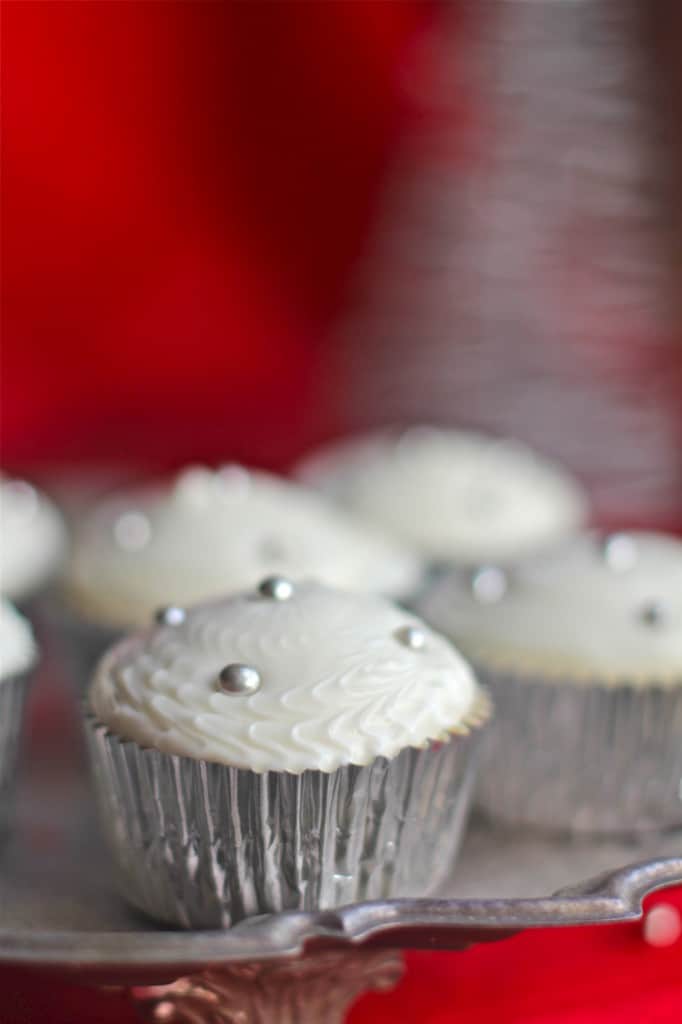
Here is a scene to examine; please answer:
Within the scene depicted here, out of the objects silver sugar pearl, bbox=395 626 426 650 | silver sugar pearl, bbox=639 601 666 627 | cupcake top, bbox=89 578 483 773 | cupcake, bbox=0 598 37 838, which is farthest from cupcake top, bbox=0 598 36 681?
silver sugar pearl, bbox=639 601 666 627

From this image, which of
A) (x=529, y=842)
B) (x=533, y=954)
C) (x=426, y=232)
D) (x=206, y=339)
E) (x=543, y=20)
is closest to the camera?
(x=533, y=954)

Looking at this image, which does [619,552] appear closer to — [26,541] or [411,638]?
[411,638]

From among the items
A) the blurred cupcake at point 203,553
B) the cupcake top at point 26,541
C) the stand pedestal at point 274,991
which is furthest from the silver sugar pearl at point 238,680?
the cupcake top at point 26,541

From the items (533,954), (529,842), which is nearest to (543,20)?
(529,842)

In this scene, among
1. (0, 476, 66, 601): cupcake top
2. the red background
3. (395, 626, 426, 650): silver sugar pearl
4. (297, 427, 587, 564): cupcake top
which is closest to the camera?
(395, 626, 426, 650): silver sugar pearl

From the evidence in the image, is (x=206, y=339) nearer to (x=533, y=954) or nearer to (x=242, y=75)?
(x=242, y=75)

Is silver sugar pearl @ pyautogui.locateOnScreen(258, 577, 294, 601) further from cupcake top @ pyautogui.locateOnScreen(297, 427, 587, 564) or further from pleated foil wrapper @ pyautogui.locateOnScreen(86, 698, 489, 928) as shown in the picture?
cupcake top @ pyautogui.locateOnScreen(297, 427, 587, 564)

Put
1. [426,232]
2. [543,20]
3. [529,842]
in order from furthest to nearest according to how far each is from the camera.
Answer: [426,232], [543,20], [529,842]
